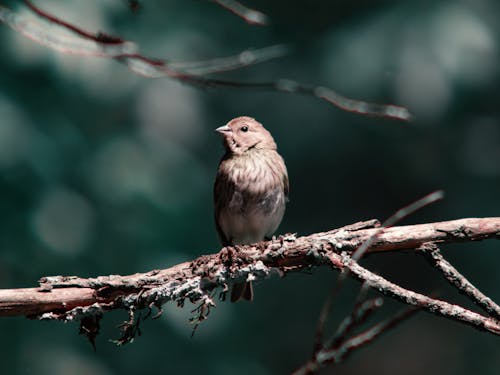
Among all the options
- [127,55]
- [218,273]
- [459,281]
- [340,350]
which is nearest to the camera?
[340,350]

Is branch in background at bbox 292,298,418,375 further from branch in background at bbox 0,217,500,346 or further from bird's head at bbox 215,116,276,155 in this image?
bird's head at bbox 215,116,276,155

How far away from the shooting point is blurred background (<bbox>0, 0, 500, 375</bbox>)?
322 inches

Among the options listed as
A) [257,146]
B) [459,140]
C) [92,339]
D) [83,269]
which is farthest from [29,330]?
[459,140]

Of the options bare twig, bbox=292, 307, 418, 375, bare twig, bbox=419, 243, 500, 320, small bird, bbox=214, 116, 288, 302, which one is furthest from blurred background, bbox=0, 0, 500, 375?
bare twig, bbox=292, 307, 418, 375

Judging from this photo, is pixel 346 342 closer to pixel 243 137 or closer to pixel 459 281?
pixel 459 281

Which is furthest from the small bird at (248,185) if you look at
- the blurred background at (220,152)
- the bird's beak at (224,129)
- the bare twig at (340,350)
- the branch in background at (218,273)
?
the blurred background at (220,152)

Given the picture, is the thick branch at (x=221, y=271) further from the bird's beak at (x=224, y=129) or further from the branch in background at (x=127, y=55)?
the bird's beak at (x=224, y=129)

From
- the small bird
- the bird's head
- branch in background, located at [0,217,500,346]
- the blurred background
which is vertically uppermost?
the blurred background

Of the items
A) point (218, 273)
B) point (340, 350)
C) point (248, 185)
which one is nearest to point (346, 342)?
point (340, 350)

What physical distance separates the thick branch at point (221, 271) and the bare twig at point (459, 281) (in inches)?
2.0

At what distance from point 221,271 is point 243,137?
1.81 m

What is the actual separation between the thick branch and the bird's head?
65.4 inches

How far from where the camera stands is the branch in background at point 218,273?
10.1 feet

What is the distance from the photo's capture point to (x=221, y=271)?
3.38 meters
